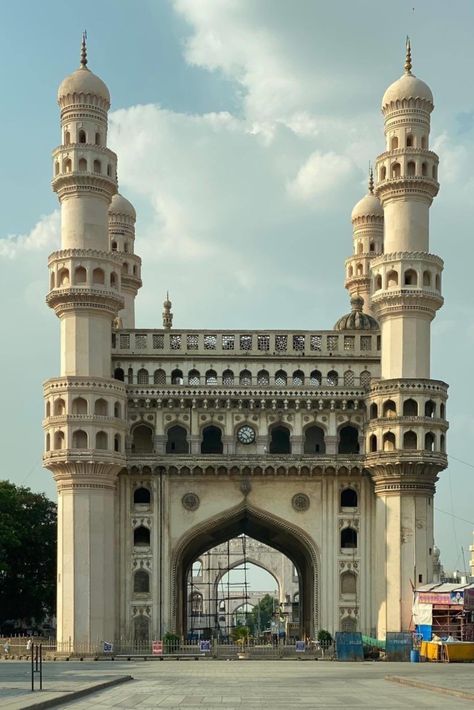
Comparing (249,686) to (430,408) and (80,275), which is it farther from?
(80,275)

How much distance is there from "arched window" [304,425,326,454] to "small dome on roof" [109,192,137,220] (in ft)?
69.3

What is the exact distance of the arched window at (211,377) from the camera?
224ft

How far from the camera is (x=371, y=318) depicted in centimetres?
7412

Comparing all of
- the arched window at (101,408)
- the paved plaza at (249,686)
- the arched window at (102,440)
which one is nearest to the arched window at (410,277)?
the arched window at (101,408)

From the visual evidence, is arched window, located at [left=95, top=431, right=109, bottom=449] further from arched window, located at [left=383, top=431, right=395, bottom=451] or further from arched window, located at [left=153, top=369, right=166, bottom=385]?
arched window, located at [left=383, top=431, right=395, bottom=451]

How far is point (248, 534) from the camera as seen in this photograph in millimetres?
75500

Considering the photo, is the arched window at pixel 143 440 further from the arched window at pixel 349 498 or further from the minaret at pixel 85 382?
the arched window at pixel 349 498

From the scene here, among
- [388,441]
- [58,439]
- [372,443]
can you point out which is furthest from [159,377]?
[388,441]

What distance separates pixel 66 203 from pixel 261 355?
1221 cm

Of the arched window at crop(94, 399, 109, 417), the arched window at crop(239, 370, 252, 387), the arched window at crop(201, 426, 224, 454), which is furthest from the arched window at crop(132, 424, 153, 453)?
the arched window at crop(239, 370, 252, 387)

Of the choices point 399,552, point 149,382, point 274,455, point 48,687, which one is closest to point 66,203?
point 149,382

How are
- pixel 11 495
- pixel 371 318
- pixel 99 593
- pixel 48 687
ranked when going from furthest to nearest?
pixel 11 495 → pixel 371 318 → pixel 99 593 → pixel 48 687

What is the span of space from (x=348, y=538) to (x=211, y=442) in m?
8.42

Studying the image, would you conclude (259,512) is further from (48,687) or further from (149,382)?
(48,687)
